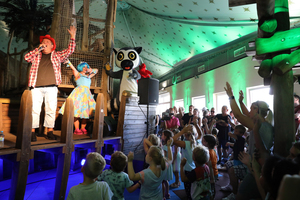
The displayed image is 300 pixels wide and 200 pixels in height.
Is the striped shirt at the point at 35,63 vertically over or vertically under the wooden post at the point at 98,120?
over

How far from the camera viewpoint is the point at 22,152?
6.39ft

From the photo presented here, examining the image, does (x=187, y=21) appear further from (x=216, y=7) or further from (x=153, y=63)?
(x=153, y=63)

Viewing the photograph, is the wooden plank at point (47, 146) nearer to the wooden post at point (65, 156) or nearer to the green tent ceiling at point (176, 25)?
the wooden post at point (65, 156)

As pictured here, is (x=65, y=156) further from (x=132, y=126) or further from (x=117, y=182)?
(x=132, y=126)

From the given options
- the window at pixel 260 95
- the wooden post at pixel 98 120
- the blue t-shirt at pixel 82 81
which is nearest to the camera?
the wooden post at pixel 98 120

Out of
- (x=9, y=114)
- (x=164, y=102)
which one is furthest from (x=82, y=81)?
(x=164, y=102)

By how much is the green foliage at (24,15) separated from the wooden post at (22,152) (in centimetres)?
626

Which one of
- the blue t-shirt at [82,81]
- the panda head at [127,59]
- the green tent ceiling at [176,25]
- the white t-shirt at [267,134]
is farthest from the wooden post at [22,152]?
the green tent ceiling at [176,25]

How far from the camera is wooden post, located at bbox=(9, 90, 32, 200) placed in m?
1.90

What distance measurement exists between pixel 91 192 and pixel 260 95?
6.02 m

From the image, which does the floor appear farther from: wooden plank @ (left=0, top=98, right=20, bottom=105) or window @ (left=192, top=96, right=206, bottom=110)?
window @ (left=192, top=96, right=206, bottom=110)

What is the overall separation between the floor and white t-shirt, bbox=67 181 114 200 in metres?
1.39

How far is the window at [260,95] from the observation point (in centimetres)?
563

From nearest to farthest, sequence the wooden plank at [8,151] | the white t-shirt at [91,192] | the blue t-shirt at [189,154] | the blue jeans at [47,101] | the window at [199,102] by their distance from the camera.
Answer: the white t-shirt at [91,192], the wooden plank at [8,151], the blue jeans at [47,101], the blue t-shirt at [189,154], the window at [199,102]
